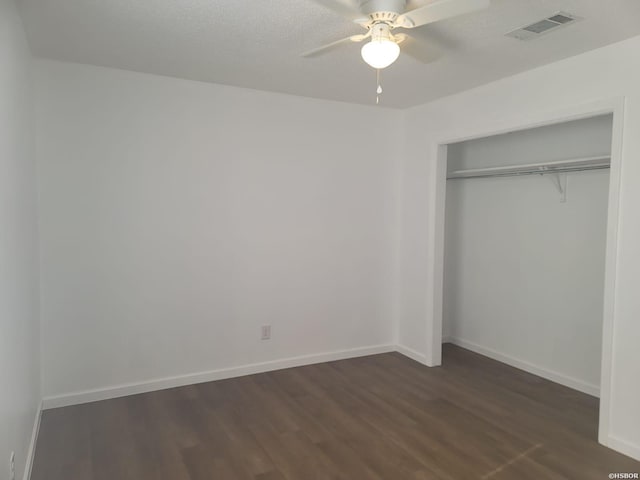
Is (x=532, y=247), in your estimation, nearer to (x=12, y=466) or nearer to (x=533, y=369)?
(x=533, y=369)

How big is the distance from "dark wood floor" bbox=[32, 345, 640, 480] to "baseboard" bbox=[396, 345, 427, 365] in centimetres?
34

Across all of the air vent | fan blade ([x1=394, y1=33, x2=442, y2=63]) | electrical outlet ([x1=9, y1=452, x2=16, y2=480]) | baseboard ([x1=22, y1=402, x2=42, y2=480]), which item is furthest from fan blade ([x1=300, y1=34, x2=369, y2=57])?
baseboard ([x1=22, y1=402, x2=42, y2=480])

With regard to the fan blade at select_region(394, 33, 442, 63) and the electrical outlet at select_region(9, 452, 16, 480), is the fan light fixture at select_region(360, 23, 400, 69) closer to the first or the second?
the fan blade at select_region(394, 33, 442, 63)

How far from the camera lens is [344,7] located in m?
1.94

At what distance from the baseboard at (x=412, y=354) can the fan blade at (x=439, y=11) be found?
319cm

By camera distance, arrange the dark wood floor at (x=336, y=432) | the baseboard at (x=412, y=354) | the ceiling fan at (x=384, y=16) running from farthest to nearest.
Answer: the baseboard at (x=412, y=354)
the dark wood floor at (x=336, y=432)
the ceiling fan at (x=384, y=16)

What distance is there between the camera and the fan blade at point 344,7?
1.91m

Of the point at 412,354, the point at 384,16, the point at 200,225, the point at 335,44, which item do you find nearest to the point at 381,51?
the point at 384,16

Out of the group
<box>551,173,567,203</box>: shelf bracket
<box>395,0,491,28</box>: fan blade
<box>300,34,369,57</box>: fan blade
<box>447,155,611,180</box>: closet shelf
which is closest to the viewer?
<box>395,0,491,28</box>: fan blade

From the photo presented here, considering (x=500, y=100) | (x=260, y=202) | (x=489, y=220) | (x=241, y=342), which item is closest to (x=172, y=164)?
(x=260, y=202)

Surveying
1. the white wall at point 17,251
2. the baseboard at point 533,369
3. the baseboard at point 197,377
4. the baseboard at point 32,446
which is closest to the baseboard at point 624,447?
the baseboard at point 533,369

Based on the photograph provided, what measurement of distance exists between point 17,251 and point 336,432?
85.8 inches

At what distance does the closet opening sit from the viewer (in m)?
3.62

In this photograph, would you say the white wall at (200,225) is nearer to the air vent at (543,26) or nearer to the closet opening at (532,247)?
the closet opening at (532,247)
